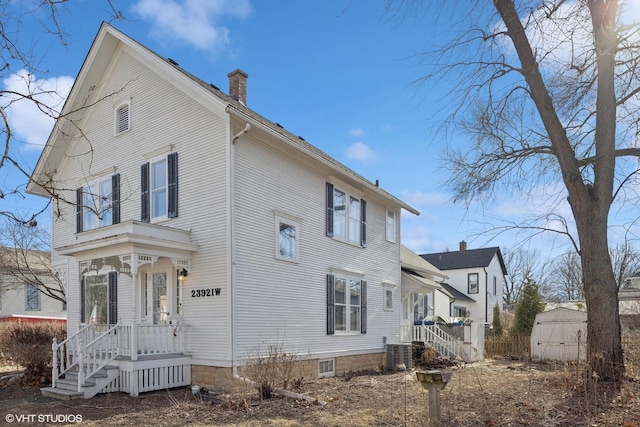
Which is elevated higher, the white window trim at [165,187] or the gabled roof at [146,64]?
the gabled roof at [146,64]

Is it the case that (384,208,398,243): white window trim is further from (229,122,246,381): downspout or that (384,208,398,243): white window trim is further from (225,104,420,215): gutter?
(229,122,246,381): downspout

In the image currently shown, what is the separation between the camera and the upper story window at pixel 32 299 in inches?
1094

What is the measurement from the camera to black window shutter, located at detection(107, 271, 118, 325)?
1342 centimetres

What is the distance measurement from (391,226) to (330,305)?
5320mm

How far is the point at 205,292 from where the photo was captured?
11430 mm

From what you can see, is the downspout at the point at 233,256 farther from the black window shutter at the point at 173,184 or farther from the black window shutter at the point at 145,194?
the black window shutter at the point at 145,194

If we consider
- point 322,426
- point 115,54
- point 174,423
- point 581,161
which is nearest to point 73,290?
point 115,54

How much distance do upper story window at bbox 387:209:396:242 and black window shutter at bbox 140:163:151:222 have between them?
29.0ft

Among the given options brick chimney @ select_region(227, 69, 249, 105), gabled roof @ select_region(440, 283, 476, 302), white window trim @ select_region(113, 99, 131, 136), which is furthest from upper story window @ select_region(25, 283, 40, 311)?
gabled roof @ select_region(440, 283, 476, 302)

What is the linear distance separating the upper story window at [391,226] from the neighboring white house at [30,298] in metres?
17.8

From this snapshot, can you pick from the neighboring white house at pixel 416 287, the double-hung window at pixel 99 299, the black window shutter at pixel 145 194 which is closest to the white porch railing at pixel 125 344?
the double-hung window at pixel 99 299

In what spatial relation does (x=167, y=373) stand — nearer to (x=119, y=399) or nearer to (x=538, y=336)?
(x=119, y=399)

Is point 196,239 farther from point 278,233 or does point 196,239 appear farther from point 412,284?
point 412,284

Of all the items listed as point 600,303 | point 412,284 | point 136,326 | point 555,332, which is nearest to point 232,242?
point 136,326
